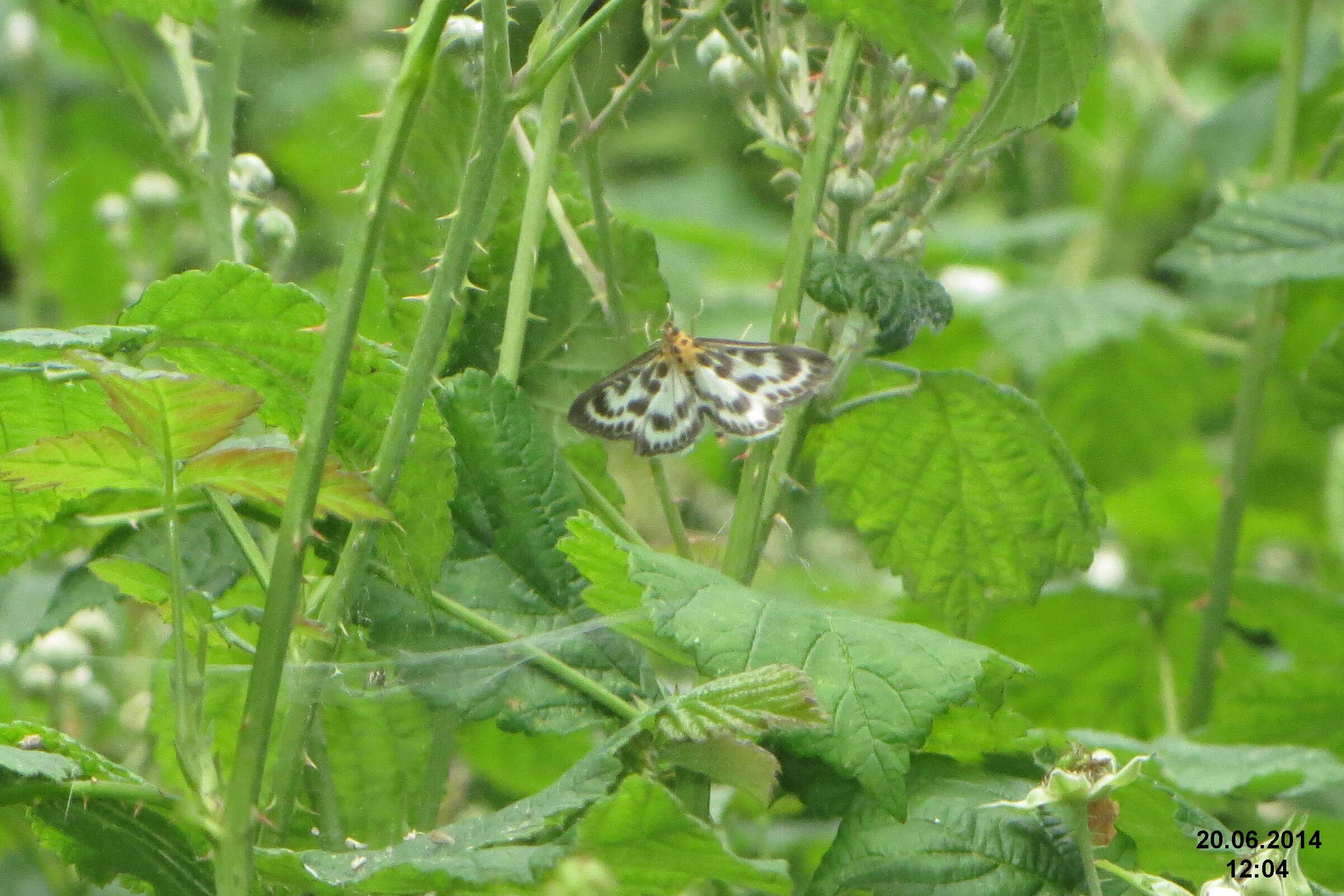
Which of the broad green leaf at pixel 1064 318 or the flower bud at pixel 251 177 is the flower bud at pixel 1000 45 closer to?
the flower bud at pixel 251 177

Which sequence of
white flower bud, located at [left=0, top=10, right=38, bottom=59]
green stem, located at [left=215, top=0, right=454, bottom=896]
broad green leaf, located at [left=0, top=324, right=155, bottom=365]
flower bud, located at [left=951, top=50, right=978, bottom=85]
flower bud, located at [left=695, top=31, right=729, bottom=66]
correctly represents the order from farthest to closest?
white flower bud, located at [left=0, top=10, right=38, bottom=59], flower bud, located at [left=695, top=31, right=729, bottom=66], flower bud, located at [left=951, top=50, right=978, bottom=85], broad green leaf, located at [left=0, top=324, right=155, bottom=365], green stem, located at [left=215, top=0, right=454, bottom=896]

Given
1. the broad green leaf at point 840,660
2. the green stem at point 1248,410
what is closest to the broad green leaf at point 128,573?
the broad green leaf at point 840,660

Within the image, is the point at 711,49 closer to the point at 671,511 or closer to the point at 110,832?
the point at 671,511

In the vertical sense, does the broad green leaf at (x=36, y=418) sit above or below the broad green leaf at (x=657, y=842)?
above

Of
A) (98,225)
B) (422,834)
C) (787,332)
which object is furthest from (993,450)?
(98,225)

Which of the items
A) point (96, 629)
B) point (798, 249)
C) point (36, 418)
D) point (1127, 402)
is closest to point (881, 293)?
point (798, 249)

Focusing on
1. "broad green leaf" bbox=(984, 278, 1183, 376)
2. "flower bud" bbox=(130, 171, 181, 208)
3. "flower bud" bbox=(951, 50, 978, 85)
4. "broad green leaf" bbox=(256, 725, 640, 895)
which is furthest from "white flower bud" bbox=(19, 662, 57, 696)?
"broad green leaf" bbox=(984, 278, 1183, 376)

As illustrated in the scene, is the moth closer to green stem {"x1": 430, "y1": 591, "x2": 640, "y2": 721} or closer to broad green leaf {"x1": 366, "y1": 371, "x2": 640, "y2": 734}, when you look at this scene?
broad green leaf {"x1": 366, "y1": 371, "x2": 640, "y2": 734}
